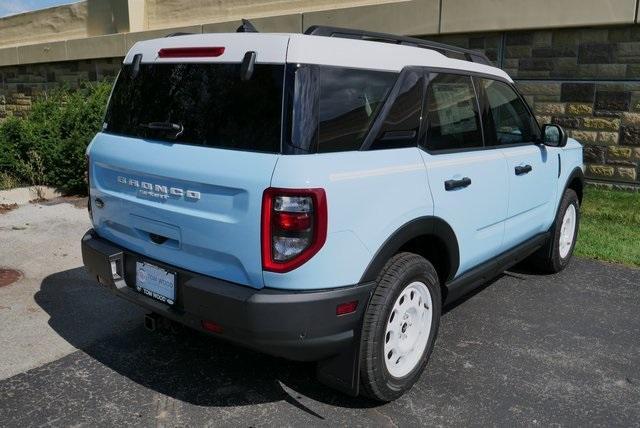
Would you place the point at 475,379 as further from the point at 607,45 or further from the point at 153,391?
the point at 607,45

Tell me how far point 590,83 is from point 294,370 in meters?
6.28

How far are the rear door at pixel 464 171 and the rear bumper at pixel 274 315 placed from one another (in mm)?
880

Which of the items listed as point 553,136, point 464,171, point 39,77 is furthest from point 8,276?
point 39,77

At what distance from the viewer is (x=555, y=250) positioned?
5.13 metres

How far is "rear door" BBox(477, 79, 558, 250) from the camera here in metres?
4.02

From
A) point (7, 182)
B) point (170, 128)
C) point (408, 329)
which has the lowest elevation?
point (7, 182)

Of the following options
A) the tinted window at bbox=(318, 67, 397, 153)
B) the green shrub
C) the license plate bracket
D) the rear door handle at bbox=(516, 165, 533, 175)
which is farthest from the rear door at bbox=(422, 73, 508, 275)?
the green shrub

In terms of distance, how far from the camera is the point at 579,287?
5.06 meters

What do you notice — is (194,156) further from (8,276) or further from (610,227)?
(610,227)

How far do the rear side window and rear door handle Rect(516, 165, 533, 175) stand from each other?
1548mm

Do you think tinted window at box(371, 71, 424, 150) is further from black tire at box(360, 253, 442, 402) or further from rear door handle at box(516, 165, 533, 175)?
rear door handle at box(516, 165, 533, 175)

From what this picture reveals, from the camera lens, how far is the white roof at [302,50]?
2.63 m

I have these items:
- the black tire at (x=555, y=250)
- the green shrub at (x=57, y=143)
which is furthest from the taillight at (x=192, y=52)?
the green shrub at (x=57, y=143)

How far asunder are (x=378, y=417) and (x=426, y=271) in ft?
2.63
